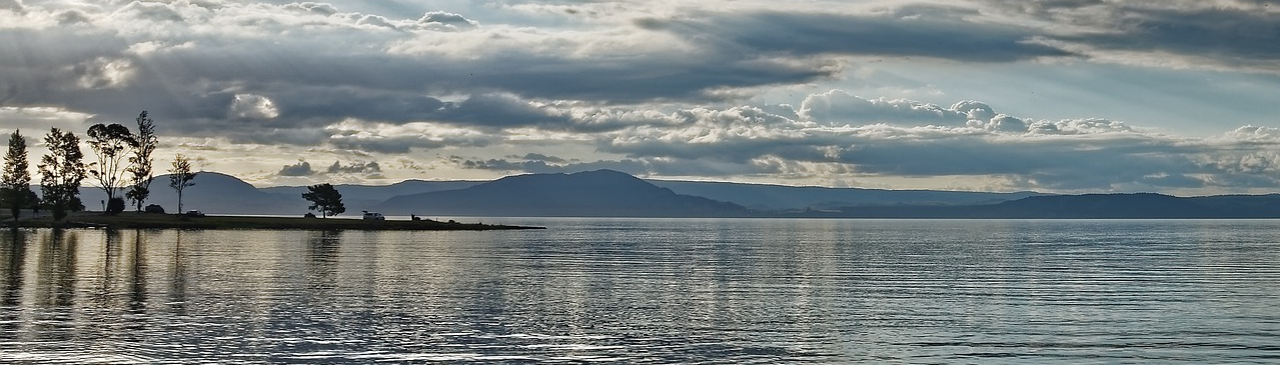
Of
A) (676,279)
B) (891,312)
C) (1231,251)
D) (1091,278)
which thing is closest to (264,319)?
(891,312)

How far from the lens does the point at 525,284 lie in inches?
3196

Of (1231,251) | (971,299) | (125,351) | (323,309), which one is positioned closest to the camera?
(125,351)

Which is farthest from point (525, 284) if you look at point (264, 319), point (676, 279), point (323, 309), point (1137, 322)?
point (1137, 322)

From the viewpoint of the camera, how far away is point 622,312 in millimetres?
61781

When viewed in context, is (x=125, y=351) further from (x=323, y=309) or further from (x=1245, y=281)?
(x=1245, y=281)

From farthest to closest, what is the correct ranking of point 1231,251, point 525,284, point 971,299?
point 1231,251 < point 525,284 < point 971,299

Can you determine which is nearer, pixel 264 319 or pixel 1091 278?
pixel 264 319

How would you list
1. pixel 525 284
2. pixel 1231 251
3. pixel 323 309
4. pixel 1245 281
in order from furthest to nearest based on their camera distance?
pixel 1231 251
pixel 1245 281
pixel 525 284
pixel 323 309

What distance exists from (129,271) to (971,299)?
206ft

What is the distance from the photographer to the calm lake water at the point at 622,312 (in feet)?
152

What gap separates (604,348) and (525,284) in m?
34.2

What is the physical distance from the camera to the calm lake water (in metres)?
46.4

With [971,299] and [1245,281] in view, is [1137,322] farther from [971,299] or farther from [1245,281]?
[1245,281]

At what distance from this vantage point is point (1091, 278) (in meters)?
93.0
